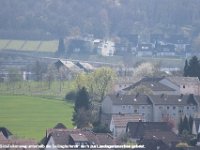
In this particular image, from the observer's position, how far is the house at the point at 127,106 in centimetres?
5428

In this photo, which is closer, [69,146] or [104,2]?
[69,146]

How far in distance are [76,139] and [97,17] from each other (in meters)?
83.4

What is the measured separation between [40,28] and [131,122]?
6954 cm

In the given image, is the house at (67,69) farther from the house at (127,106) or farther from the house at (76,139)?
the house at (76,139)

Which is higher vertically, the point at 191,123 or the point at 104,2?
the point at 104,2

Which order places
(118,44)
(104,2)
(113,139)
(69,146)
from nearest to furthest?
(69,146) → (113,139) → (118,44) → (104,2)

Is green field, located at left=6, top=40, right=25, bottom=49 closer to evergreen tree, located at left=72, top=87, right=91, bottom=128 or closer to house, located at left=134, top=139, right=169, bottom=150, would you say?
evergreen tree, located at left=72, top=87, right=91, bottom=128

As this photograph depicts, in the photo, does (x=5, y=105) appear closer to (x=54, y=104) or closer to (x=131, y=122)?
(x=54, y=104)

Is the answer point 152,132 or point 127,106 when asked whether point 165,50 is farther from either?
point 152,132

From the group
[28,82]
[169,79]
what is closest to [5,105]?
[169,79]

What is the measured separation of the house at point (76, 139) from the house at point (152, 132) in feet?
6.34

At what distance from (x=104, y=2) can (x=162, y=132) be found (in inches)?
3276

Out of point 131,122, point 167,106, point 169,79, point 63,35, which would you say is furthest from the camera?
point 63,35

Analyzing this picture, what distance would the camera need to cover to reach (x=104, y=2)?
427 feet
